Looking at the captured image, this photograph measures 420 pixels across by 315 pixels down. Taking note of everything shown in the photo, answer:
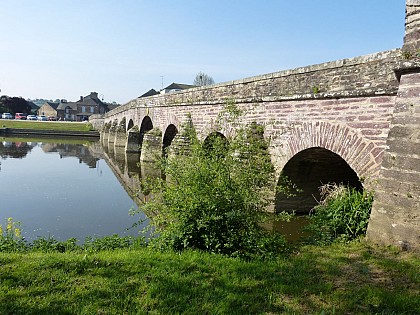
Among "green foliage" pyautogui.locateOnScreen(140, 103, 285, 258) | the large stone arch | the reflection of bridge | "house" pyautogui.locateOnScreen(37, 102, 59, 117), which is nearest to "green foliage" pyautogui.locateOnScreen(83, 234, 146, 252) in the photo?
"green foliage" pyautogui.locateOnScreen(140, 103, 285, 258)

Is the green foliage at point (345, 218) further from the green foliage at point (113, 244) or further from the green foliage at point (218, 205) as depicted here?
the green foliage at point (113, 244)

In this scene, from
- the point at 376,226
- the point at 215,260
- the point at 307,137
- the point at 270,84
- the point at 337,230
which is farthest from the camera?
the point at 270,84

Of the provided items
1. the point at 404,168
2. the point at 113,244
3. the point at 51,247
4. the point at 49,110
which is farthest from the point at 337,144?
the point at 49,110

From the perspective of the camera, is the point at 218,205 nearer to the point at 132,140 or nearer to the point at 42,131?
the point at 132,140

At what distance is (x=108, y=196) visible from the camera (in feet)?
39.5

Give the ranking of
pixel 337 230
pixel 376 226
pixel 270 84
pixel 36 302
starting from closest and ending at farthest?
1. pixel 36 302
2. pixel 376 226
3. pixel 337 230
4. pixel 270 84

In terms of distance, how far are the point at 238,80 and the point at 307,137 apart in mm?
3683

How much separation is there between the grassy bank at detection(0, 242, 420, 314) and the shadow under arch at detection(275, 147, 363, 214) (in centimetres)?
353

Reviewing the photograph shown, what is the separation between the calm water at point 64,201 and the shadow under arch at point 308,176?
145 inches

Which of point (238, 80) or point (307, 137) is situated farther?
point (238, 80)

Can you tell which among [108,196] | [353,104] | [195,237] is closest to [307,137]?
[353,104]

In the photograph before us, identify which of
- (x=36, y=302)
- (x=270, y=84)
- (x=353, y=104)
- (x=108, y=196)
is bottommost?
(x=108, y=196)

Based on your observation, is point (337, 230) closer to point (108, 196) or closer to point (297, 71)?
point (297, 71)

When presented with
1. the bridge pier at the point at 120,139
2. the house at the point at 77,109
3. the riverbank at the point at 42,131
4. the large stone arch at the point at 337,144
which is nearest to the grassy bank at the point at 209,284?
the large stone arch at the point at 337,144
